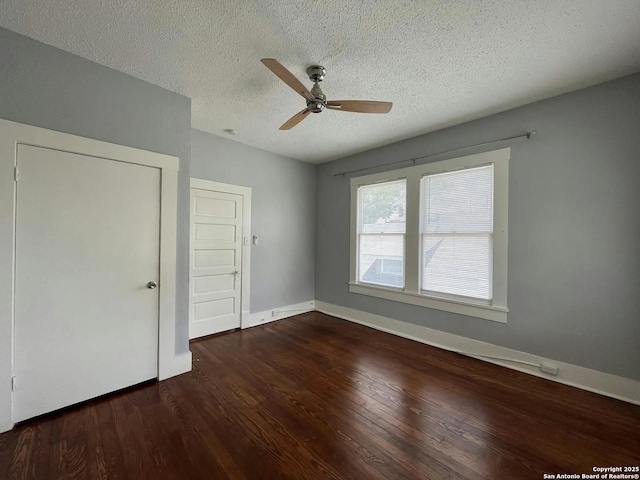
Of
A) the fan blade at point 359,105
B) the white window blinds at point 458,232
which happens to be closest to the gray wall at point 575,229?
the white window blinds at point 458,232

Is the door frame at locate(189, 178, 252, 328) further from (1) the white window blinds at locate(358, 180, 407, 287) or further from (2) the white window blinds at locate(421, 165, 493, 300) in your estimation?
(2) the white window blinds at locate(421, 165, 493, 300)

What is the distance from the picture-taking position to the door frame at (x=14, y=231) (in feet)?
5.75

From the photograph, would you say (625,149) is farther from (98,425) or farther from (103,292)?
(98,425)

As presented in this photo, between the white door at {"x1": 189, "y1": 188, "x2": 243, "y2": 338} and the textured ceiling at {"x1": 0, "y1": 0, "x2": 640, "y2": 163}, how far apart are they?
1345 mm

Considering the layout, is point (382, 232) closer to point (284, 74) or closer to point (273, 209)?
point (273, 209)

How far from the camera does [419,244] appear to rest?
348 cm

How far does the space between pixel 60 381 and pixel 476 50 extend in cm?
402

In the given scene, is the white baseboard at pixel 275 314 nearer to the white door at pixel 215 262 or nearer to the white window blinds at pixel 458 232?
the white door at pixel 215 262

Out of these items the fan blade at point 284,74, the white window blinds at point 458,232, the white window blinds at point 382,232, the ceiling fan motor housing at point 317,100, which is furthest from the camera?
the white window blinds at point 382,232

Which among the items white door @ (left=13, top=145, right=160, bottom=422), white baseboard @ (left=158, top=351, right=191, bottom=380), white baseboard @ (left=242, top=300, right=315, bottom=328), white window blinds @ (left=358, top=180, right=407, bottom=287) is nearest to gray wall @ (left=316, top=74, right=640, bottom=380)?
white window blinds @ (left=358, top=180, right=407, bottom=287)

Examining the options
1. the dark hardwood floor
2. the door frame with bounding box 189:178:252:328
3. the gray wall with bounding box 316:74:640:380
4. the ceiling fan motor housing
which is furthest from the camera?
the door frame with bounding box 189:178:252:328

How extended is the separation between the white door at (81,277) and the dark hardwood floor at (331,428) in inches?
9.8

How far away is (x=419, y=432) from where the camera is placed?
181cm

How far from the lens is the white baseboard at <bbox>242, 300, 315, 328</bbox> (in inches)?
156
